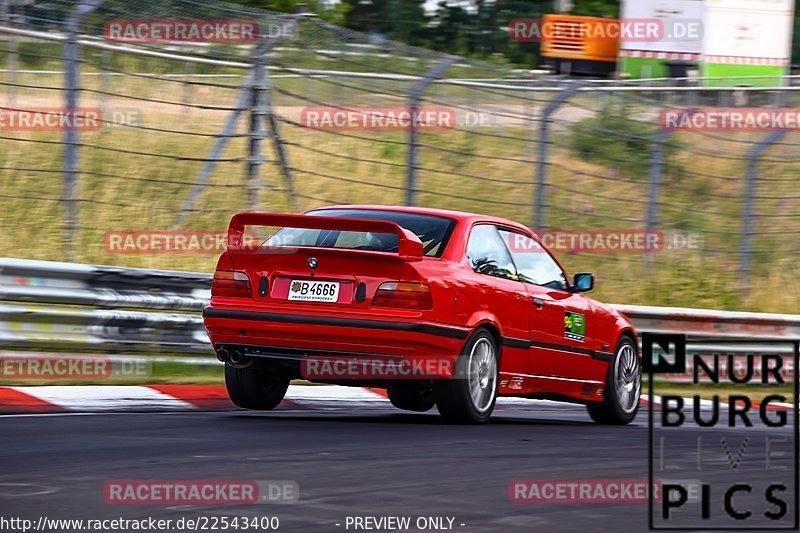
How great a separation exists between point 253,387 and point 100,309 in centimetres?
238

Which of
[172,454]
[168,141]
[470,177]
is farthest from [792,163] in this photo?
[172,454]

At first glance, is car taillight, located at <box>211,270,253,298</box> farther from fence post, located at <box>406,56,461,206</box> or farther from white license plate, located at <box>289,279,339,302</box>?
fence post, located at <box>406,56,461,206</box>

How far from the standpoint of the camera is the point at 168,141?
14570 mm

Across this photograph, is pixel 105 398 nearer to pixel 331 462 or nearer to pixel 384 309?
pixel 384 309

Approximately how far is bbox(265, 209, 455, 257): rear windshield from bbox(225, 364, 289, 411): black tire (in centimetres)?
87

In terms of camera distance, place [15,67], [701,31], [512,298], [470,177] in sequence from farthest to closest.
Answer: [701,31]
[470,177]
[15,67]
[512,298]

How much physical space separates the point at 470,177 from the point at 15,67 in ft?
17.9

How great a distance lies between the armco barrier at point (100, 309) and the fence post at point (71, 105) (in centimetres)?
76

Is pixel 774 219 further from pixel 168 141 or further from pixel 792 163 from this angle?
pixel 168 141

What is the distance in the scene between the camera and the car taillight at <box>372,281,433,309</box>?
27.4ft

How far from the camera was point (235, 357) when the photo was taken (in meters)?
8.74

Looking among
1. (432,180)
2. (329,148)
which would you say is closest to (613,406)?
(329,148)

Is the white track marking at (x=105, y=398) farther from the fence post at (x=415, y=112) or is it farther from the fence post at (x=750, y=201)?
the fence post at (x=750, y=201)

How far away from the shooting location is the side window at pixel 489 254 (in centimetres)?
907
